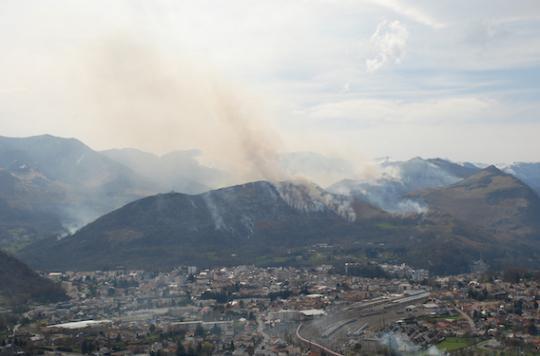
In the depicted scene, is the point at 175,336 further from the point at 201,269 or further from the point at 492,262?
the point at 492,262

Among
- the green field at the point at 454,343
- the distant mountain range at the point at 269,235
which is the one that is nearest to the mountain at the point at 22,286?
the distant mountain range at the point at 269,235

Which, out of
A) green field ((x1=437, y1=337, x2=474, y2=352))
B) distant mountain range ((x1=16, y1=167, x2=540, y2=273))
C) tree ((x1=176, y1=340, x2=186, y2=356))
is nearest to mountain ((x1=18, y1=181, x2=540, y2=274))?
distant mountain range ((x1=16, y1=167, x2=540, y2=273))

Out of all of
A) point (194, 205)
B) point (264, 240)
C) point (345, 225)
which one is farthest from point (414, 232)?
point (194, 205)

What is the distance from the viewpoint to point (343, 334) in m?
79.3

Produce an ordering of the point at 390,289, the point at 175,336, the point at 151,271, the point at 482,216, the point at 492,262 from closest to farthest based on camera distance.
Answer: the point at 175,336 < the point at 390,289 < the point at 151,271 < the point at 492,262 < the point at 482,216

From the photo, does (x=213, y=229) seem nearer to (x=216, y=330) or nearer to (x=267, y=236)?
(x=267, y=236)

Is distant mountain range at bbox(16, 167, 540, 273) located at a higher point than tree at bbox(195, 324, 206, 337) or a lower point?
higher

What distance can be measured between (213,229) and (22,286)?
52.0 metres

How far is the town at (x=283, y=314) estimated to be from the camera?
7231cm

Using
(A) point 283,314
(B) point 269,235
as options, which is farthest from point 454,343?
(B) point 269,235

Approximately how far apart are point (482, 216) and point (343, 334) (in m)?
116

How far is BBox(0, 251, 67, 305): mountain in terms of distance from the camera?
9931 centimetres

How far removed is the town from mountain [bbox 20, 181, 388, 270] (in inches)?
561

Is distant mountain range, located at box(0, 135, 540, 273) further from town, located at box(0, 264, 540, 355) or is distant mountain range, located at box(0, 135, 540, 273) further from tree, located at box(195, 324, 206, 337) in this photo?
tree, located at box(195, 324, 206, 337)
